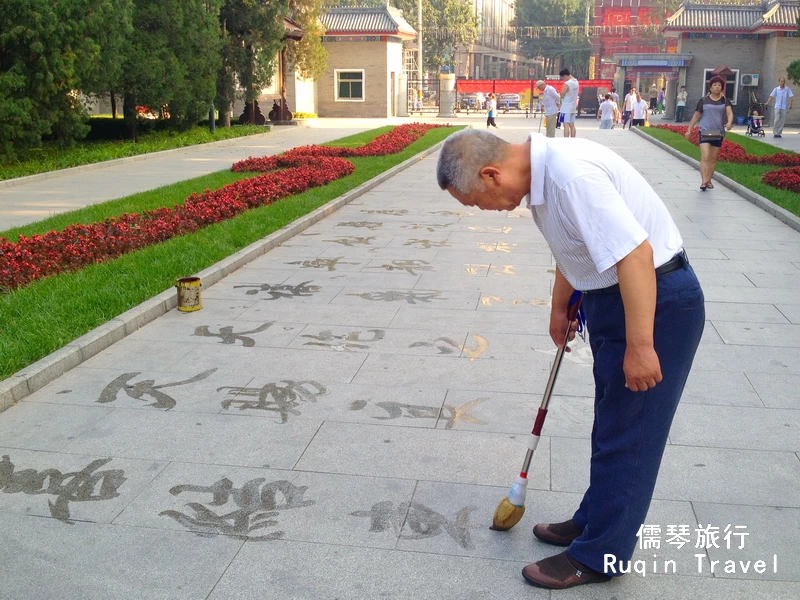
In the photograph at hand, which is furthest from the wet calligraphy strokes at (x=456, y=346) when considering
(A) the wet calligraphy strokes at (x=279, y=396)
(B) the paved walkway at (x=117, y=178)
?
(B) the paved walkway at (x=117, y=178)

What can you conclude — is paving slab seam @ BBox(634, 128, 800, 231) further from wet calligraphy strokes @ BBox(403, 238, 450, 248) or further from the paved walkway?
the paved walkway

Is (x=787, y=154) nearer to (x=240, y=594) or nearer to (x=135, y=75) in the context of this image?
(x=135, y=75)

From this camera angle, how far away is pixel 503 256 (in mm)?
8695

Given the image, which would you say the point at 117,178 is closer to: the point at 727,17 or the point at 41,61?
the point at 41,61

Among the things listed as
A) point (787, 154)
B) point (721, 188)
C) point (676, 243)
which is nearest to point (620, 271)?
point (676, 243)

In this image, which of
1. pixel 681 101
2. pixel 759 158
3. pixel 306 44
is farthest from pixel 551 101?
pixel 681 101

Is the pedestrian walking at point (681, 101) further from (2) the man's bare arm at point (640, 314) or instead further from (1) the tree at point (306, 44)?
(2) the man's bare arm at point (640, 314)

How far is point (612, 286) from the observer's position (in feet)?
8.80

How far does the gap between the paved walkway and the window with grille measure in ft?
57.4

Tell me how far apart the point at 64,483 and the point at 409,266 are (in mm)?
4823

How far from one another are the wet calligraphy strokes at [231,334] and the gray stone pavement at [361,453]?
0.02 meters

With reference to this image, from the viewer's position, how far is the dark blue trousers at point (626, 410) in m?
2.69

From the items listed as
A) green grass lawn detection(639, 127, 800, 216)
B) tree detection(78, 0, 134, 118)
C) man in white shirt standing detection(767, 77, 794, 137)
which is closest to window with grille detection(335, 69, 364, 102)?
green grass lawn detection(639, 127, 800, 216)

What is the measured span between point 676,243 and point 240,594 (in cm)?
190
